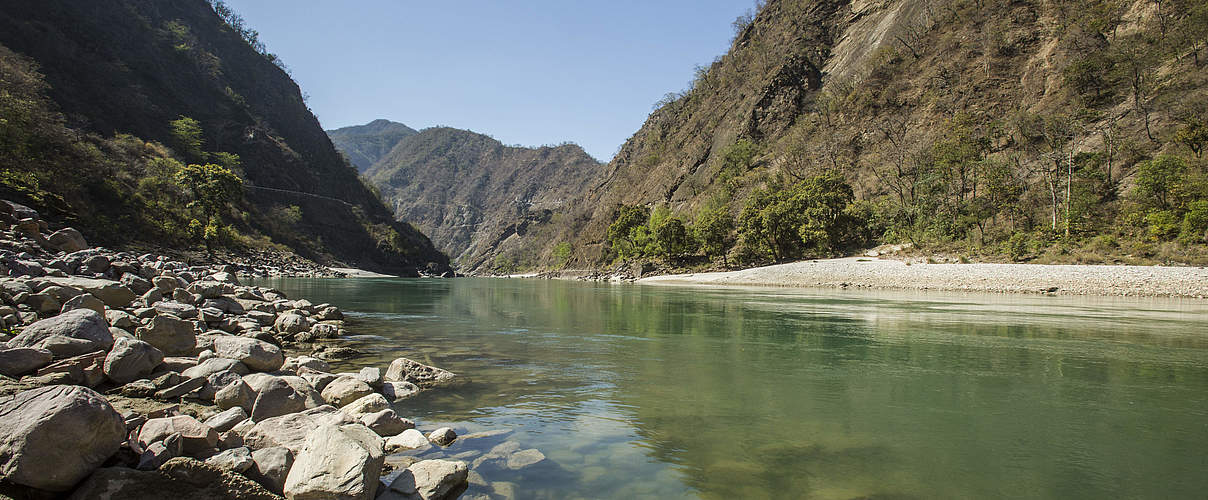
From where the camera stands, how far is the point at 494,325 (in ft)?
66.7

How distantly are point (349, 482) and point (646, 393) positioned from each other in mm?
5975

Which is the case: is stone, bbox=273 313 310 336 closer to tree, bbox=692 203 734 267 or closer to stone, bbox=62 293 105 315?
stone, bbox=62 293 105 315

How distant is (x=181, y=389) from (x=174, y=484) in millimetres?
3789

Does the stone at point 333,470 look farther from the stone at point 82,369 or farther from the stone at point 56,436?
the stone at point 82,369

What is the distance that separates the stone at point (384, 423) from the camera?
6285 mm

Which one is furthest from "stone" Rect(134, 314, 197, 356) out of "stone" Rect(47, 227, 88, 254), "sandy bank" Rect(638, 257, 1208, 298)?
"sandy bank" Rect(638, 257, 1208, 298)

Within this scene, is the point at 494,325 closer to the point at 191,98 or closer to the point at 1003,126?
the point at 1003,126

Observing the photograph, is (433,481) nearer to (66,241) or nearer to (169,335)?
(169,335)

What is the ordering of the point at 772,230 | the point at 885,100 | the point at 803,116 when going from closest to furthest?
1. the point at 772,230
2. the point at 885,100
3. the point at 803,116

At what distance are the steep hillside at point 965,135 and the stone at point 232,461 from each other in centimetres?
4814

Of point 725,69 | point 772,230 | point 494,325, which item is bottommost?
point 494,325

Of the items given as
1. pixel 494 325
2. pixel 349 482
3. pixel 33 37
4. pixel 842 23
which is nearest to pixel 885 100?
pixel 842 23

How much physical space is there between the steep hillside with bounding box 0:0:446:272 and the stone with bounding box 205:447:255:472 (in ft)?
136

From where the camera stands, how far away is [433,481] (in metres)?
4.75
